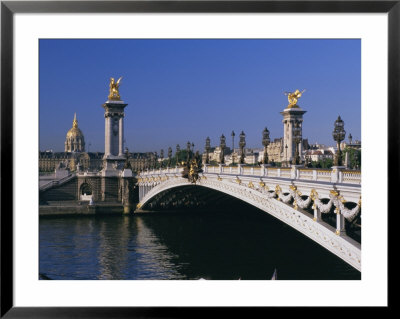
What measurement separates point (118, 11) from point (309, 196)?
4.82 m

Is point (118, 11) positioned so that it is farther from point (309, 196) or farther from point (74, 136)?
point (74, 136)

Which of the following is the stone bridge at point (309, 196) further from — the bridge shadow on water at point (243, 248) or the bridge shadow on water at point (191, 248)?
the bridge shadow on water at point (191, 248)

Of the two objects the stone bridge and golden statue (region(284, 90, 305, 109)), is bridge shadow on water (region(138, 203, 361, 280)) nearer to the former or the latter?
the stone bridge

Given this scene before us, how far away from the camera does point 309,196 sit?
10.7 meters

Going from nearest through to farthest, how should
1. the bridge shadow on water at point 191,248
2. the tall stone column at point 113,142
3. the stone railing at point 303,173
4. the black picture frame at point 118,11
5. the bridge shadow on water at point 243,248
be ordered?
1. the black picture frame at point 118,11
2. the stone railing at point 303,173
3. the bridge shadow on water at point 243,248
4. the bridge shadow on water at point 191,248
5. the tall stone column at point 113,142

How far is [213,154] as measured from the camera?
2916 cm

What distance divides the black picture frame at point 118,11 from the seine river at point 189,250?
12.9ft

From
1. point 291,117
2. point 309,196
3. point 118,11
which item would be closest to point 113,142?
point 291,117

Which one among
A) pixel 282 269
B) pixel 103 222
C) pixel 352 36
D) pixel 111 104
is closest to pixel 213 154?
pixel 103 222

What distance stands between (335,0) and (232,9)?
1.20 meters

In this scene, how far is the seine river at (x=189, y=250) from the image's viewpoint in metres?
15.1

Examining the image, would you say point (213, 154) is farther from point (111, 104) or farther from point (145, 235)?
point (111, 104)

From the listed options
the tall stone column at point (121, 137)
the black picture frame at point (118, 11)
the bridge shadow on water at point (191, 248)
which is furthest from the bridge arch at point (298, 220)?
the tall stone column at point (121, 137)

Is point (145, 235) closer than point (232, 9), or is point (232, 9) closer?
point (232, 9)
